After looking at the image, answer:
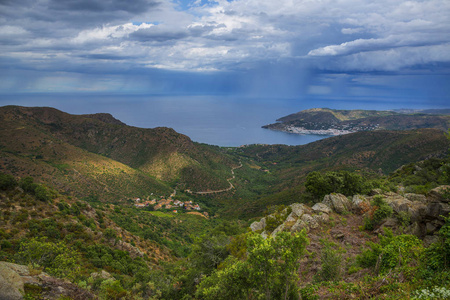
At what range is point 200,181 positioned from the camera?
84.4 meters

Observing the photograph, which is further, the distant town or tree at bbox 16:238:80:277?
the distant town

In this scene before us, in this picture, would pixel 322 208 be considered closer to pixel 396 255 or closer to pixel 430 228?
pixel 430 228

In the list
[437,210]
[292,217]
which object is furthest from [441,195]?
[292,217]

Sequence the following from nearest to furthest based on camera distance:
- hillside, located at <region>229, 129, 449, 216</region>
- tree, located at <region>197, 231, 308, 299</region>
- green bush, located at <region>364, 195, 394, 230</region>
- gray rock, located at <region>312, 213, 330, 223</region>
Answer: tree, located at <region>197, 231, 308, 299</region>, green bush, located at <region>364, 195, 394, 230</region>, gray rock, located at <region>312, 213, 330, 223</region>, hillside, located at <region>229, 129, 449, 216</region>

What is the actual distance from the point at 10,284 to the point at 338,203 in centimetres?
2111

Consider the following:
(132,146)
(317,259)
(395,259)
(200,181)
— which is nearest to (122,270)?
(317,259)

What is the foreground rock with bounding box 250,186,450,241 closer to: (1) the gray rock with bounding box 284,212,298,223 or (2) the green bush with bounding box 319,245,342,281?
(1) the gray rock with bounding box 284,212,298,223

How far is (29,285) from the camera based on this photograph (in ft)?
28.1

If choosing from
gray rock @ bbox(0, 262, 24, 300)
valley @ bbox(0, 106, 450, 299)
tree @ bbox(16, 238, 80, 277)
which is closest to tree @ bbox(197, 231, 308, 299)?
valley @ bbox(0, 106, 450, 299)

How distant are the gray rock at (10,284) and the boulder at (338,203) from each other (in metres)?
20.4

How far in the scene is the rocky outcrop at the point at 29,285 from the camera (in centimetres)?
781

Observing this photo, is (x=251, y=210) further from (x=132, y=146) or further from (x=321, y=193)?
(x=132, y=146)

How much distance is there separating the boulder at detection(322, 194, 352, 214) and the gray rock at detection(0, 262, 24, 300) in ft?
67.0

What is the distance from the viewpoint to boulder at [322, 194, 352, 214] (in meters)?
18.9
